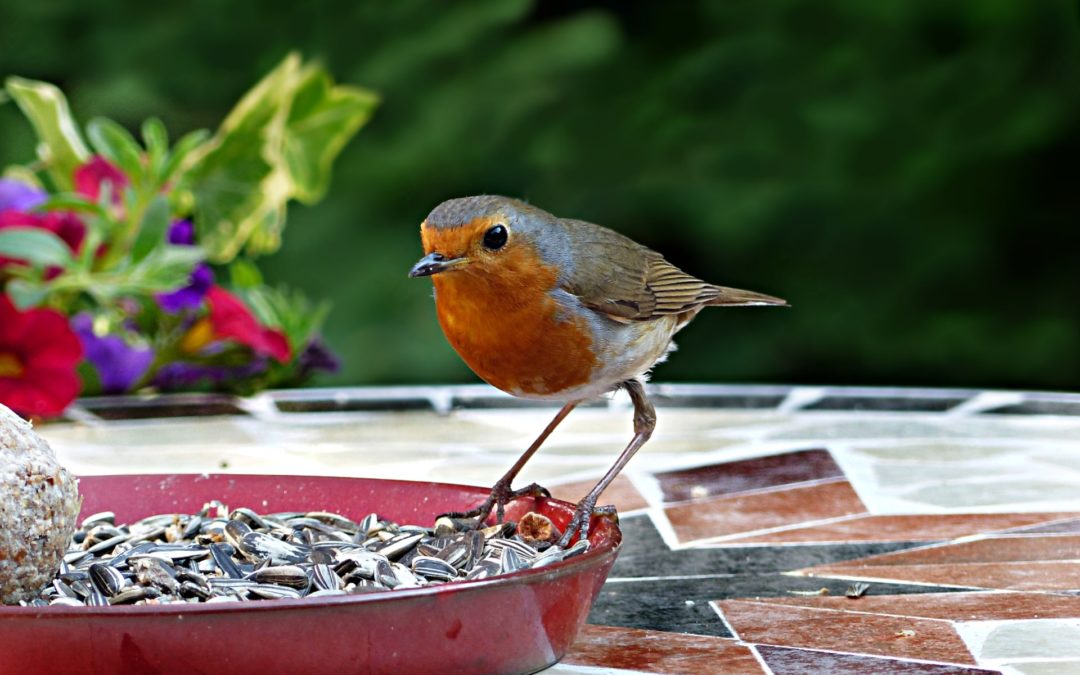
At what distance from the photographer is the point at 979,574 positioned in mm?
2025

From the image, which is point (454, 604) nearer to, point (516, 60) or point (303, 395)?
point (303, 395)

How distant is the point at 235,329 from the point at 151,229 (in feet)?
1.17

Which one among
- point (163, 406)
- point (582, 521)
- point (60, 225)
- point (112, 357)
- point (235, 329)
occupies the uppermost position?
point (60, 225)

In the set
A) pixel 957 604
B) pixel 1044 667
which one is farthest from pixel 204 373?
pixel 1044 667

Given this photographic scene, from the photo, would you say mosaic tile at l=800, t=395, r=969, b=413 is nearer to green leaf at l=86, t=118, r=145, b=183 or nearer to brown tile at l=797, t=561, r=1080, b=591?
brown tile at l=797, t=561, r=1080, b=591

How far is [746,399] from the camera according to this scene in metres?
3.46

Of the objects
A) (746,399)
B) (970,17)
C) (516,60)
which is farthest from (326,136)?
(970,17)

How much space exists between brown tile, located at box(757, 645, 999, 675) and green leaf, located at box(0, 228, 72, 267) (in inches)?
66.5

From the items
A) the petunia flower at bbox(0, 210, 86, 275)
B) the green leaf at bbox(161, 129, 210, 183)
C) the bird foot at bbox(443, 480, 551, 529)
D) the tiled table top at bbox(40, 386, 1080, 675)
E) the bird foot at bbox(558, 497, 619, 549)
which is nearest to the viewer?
the tiled table top at bbox(40, 386, 1080, 675)

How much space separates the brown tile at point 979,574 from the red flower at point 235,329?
1.57 metres

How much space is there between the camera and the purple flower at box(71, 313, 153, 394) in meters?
3.34

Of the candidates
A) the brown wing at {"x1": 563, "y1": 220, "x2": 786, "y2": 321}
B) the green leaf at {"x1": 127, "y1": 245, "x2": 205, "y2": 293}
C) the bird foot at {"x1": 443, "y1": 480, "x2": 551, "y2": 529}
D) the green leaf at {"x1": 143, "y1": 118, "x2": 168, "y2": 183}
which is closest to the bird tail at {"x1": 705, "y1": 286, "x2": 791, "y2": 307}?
the brown wing at {"x1": 563, "y1": 220, "x2": 786, "y2": 321}

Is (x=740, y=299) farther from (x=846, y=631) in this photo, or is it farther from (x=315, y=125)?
(x=315, y=125)

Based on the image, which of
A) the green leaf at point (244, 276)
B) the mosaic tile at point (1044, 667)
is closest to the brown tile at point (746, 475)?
the mosaic tile at point (1044, 667)
